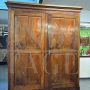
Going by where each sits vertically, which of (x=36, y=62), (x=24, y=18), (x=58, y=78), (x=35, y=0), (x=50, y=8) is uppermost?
(x=35, y=0)

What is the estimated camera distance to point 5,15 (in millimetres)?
5164

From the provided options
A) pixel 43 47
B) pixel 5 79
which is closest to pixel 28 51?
pixel 43 47

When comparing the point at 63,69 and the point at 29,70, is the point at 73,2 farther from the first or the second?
the point at 29,70

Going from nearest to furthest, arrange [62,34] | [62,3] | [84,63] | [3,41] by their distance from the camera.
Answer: [62,34] < [3,41] < [62,3] < [84,63]

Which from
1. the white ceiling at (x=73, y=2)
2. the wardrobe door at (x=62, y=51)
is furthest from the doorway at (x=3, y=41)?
the wardrobe door at (x=62, y=51)

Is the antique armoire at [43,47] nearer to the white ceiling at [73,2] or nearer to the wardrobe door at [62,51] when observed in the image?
the wardrobe door at [62,51]

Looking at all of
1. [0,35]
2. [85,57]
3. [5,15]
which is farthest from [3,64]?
[85,57]

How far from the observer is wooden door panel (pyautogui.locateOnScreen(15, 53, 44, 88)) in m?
3.83

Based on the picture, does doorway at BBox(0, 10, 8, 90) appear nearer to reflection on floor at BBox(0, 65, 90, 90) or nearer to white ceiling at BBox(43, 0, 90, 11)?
reflection on floor at BBox(0, 65, 90, 90)

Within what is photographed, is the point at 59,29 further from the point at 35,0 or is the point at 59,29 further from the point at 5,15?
the point at 5,15

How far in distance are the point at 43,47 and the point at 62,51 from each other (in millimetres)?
446

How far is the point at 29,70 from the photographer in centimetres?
388

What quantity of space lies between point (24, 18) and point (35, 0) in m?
1.12

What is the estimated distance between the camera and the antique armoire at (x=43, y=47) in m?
3.79
